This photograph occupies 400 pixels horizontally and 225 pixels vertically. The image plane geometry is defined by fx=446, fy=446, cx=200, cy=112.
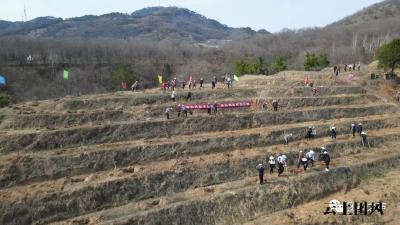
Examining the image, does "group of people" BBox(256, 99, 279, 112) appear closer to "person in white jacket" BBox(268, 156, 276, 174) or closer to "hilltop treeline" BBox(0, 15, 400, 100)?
"person in white jacket" BBox(268, 156, 276, 174)

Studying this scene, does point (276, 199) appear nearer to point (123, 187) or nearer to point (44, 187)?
point (123, 187)

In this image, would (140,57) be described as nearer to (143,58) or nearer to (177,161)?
(143,58)

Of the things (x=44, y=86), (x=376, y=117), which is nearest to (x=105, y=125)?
(x=376, y=117)

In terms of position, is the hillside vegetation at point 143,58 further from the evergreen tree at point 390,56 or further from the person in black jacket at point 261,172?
the person in black jacket at point 261,172

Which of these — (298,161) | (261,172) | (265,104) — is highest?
(265,104)

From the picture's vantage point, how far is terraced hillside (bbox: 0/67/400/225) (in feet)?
88.3

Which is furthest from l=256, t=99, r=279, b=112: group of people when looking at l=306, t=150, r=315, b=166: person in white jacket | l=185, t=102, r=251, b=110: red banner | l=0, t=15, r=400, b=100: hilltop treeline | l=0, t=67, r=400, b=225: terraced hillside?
l=0, t=15, r=400, b=100: hilltop treeline

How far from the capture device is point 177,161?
32438mm

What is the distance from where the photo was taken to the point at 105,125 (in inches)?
1411

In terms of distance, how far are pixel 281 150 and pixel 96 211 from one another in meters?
15.7

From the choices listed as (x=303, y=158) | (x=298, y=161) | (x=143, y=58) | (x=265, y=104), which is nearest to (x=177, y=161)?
(x=303, y=158)

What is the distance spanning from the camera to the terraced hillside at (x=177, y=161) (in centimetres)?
2692

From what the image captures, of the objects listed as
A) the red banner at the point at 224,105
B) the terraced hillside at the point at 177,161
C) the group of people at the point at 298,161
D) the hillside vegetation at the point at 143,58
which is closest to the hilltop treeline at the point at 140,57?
the hillside vegetation at the point at 143,58

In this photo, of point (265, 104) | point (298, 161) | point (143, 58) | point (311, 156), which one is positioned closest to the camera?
point (311, 156)
